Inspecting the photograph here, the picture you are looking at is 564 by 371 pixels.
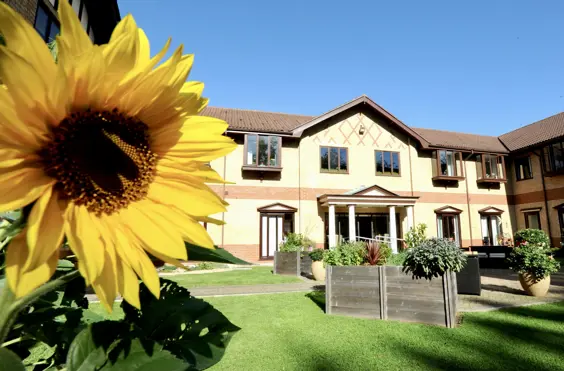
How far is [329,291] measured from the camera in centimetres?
750

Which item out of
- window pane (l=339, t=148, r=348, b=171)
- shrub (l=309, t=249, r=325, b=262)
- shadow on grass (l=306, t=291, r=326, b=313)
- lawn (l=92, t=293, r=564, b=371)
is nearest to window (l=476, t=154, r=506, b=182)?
Answer: window pane (l=339, t=148, r=348, b=171)

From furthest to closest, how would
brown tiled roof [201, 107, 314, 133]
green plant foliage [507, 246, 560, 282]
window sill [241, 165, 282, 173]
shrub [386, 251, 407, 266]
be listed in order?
brown tiled roof [201, 107, 314, 133]
window sill [241, 165, 282, 173]
green plant foliage [507, 246, 560, 282]
shrub [386, 251, 407, 266]

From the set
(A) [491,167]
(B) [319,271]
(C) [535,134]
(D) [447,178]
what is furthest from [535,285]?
(C) [535,134]

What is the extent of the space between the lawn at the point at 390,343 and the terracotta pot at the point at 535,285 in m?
1.77

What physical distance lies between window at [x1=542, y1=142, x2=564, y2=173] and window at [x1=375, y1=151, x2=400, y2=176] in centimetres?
1065

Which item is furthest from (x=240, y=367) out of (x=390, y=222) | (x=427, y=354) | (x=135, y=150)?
(x=390, y=222)

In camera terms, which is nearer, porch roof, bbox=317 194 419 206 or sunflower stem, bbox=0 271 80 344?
sunflower stem, bbox=0 271 80 344

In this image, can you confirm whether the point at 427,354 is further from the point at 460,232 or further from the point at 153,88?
the point at 460,232

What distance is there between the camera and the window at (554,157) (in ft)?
75.1

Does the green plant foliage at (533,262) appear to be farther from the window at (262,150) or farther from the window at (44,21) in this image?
the window at (44,21)

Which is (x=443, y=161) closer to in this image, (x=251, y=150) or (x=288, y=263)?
(x=251, y=150)

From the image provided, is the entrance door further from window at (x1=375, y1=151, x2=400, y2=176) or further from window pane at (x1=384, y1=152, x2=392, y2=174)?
window pane at (x1=384, y1=152, x2=392, y2=174)

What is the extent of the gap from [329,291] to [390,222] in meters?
15.1

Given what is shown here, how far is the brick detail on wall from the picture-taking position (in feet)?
27.0
